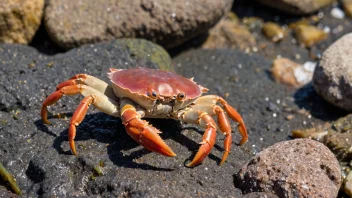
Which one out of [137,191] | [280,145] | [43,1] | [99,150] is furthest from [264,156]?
[43,1]

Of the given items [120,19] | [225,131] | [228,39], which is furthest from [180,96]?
[228,39]

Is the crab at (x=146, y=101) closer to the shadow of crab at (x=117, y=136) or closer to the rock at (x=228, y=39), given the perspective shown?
the shadow of crab at (x=117, y=136)

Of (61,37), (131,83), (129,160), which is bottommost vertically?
(61,37)

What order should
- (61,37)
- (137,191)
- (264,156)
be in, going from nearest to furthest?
(137,191)
(264,156)
(61,37)

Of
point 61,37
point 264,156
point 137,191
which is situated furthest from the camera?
point 61,37

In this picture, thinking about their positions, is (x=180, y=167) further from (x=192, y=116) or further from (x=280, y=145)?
(x=280, y=145)

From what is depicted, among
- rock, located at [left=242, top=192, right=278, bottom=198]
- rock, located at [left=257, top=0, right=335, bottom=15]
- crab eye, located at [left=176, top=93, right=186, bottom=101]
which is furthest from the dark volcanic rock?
rock, located at [left=257, top=0, right=335, bottom=15]
